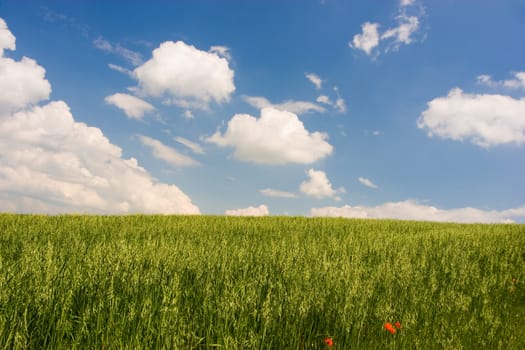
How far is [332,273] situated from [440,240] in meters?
8.51

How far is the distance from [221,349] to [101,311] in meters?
1.20

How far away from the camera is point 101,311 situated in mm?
3633

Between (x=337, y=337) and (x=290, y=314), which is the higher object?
(x=290, y=314)

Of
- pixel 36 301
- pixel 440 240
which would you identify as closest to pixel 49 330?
pixel 36 301

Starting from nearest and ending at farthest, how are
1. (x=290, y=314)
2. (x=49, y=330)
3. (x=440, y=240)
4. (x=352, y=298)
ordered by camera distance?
(x=49, y=330) → (x=290, y=314) → (x=352, y=298) → (x=440, y=240)

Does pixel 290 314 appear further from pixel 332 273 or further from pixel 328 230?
pixel 328 230

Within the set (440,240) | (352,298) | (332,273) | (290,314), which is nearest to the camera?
(290,314)

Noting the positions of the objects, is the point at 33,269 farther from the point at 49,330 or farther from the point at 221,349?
the point at 221,349

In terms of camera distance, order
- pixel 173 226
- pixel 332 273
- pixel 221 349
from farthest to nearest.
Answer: pixel 173 226 → pixel 332 273 → pixel 221 349

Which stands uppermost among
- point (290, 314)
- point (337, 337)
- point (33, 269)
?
point (33, 269)

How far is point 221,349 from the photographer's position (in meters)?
3.60

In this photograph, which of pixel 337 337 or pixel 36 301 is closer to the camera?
pixel 36 301

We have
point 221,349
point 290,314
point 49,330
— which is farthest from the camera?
point 290,314

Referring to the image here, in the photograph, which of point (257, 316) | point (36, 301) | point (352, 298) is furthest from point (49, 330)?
point (352, 298)
